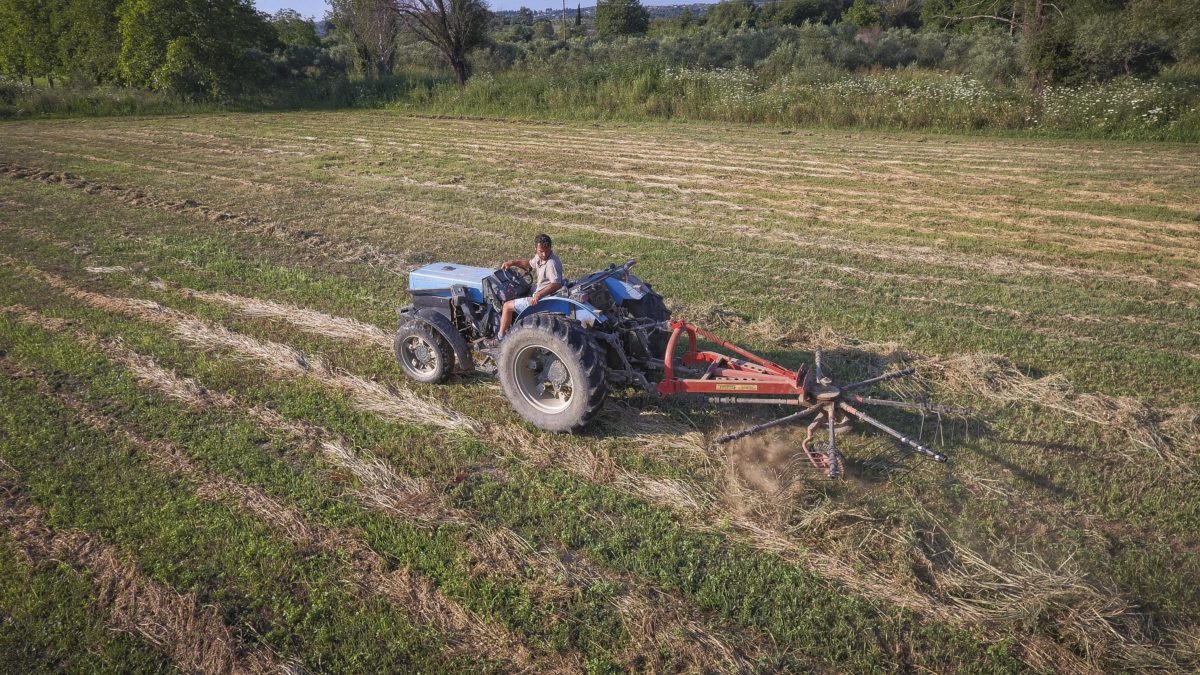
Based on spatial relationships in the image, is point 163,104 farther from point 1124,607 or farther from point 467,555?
point 1124,607

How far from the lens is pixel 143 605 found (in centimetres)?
399

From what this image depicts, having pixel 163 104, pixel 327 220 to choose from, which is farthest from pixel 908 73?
pixel 163 104

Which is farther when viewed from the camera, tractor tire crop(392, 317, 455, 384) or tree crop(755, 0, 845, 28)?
tree crop(755, 0, 845, 28)

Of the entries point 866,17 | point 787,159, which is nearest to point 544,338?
point 787,159

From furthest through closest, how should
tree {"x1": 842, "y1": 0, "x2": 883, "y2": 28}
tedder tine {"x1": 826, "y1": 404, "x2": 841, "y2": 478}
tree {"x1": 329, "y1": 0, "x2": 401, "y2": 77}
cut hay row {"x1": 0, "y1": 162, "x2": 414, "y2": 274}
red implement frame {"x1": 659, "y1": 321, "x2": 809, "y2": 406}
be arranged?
tree {"x1": 842, "y1": 0, "x2": 883, "y2": 28} < tree {"x1": 329, "y1": 0, "x2": 401, "y2": 77} < cut hay row {"x1": 0, "y1": 162, "x2": 414, "y2": 274} < red implement frame {"x1": 659, "y1": 321, "x2": 809, "y2": 406} < tedder tine {"x1": 826, "y1": 404, "x2": 841, "y2": 478}

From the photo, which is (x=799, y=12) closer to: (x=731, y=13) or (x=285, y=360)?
(x=731, y=13)

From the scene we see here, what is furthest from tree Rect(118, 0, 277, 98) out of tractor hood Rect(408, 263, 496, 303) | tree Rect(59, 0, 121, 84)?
tractor hood Rect(408, 263, 496, 303)

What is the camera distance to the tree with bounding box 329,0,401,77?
3403 centimetres

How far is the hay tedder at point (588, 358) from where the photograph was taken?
5.21 metres

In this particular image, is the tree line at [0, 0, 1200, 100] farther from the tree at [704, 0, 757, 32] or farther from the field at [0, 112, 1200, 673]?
the tree at [704, 0, 757, 32]

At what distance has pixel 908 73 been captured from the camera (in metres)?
24.9

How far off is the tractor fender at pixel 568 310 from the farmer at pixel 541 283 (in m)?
0.05

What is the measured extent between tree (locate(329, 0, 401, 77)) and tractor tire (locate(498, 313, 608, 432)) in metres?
31.3

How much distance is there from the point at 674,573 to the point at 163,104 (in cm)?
3169
